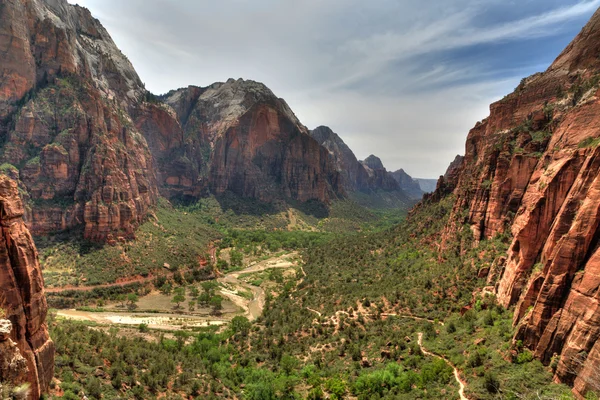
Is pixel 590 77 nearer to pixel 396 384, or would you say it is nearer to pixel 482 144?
pixel 482 144

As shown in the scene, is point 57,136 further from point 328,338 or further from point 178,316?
point 328,338


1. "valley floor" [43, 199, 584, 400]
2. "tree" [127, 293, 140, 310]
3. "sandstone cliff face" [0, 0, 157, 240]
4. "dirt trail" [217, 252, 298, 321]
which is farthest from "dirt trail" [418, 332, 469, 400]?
"sandstone cliff face" [0, 0, 157, 240]

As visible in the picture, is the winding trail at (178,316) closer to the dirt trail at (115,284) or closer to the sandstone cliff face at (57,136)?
the dirt trail at (115,284)

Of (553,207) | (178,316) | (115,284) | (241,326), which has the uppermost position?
(553,207)

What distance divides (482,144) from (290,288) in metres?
54.8

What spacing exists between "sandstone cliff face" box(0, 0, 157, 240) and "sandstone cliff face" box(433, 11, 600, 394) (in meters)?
88.8

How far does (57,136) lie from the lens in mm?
86125

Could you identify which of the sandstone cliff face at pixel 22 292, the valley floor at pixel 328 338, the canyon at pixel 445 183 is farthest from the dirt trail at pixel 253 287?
the sandstone cliff face at pixel 22 292

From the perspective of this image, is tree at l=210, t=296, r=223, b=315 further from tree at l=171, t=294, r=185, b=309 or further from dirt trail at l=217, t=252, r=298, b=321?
tree at l=171, t=294, r=185, b=309

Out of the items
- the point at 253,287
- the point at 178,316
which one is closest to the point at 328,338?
the point at 178,316

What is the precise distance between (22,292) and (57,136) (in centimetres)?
8736

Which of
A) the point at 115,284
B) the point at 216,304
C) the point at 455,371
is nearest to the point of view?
the point at 455,371

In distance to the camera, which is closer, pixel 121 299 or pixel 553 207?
pixel 553 207

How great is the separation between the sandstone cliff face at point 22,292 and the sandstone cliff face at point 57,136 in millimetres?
69669
